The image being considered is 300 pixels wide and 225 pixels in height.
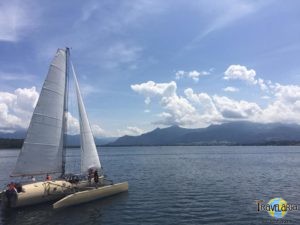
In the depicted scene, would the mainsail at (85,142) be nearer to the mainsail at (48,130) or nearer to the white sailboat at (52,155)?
the white sailboat at (52,155)

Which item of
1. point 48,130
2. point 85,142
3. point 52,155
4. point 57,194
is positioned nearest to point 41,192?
point 57,194

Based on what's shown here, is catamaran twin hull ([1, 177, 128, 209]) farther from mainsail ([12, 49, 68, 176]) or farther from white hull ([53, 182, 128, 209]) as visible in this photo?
mainsail ([12, 49, 68, 176])

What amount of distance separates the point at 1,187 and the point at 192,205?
29.4 meters

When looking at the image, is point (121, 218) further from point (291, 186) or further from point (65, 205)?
point (291, 186)

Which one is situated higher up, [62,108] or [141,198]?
[62,108]

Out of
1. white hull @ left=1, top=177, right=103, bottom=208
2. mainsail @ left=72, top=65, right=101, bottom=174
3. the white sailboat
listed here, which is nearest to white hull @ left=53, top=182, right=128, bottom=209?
the white sailboat

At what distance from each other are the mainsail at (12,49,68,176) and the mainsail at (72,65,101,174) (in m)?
2.77

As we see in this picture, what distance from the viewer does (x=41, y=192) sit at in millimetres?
30938

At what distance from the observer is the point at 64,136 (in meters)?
35.4

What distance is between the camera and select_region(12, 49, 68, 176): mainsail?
104ft

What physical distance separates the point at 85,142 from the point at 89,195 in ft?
22.1

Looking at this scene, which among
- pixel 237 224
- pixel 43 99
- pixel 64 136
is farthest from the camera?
pixel 64 136

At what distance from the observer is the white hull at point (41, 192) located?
2931 centimetres

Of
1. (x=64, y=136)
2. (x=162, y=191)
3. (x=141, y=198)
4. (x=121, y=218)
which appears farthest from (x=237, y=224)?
(x=64, y=136)
